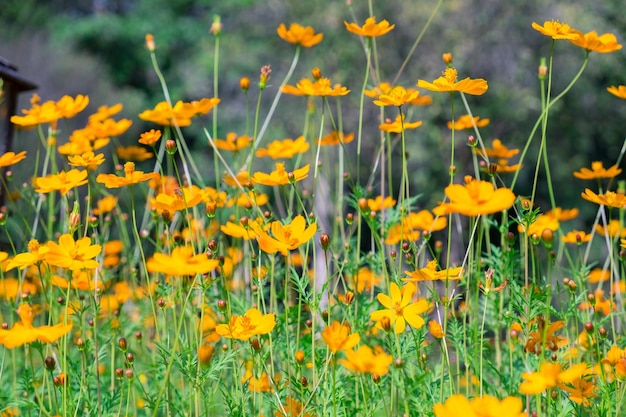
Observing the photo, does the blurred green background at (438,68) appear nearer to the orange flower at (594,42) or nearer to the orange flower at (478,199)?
the orange flower at (594,42)

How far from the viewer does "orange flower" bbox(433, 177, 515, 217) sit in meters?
0.80

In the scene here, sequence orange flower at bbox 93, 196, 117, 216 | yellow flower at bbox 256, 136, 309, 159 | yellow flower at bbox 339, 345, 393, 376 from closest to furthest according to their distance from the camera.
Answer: yellow flower at bbox 339, 345, 393, 376 < yellow flower at bbox 256, 136, 309, 159 < orange flower at bbox 93, 196, 117, 216

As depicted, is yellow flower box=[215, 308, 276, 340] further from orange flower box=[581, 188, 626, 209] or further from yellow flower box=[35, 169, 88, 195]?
orange flower box=[581, 188, 626, 209]

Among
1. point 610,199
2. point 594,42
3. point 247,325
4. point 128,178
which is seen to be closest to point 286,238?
point 247,325

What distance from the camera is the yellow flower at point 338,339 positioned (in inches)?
35.1

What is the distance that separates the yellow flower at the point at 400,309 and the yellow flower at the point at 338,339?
105 mm

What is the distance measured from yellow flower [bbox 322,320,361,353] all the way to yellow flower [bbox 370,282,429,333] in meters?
0.11

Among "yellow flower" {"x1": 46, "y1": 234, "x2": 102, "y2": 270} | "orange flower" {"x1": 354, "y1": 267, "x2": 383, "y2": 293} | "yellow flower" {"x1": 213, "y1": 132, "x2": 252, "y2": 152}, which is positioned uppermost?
"yellow flower" {"x1": 46, "y1": 234, "x2": 102, "y2": 270}

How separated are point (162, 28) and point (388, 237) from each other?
11.6 metres

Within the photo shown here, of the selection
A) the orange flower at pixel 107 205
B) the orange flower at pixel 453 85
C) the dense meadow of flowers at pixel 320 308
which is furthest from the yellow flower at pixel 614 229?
the orange flower at pixel 107 205

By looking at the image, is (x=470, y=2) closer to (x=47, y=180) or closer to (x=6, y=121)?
(x=6, y=121)

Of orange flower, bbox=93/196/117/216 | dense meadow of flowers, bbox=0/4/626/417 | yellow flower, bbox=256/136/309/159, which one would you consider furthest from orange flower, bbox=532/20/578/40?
orange flower, bbox=93/196/117/216

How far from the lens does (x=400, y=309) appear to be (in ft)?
3.51

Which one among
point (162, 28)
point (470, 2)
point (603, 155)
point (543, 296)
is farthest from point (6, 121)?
point (162, 28)
